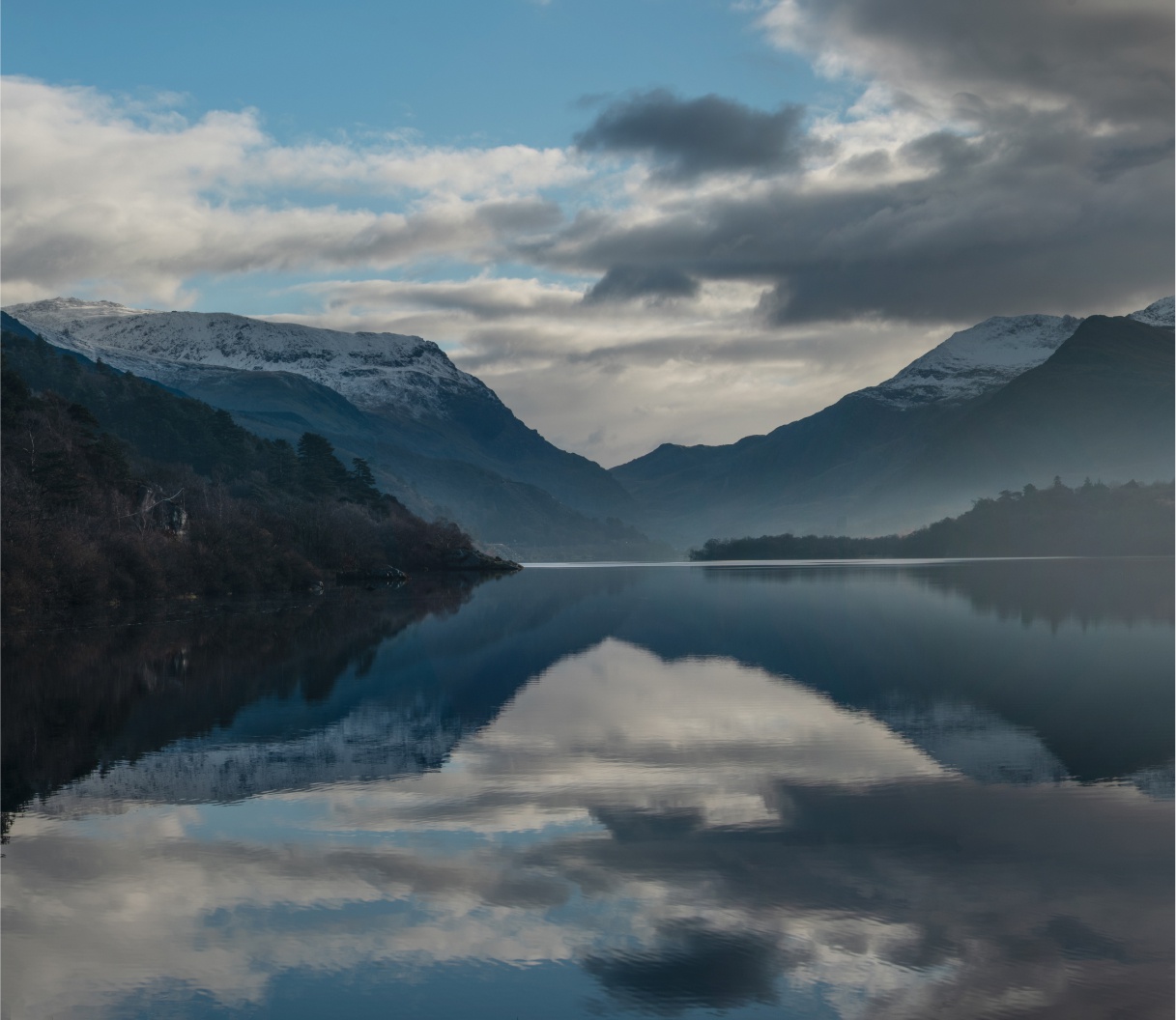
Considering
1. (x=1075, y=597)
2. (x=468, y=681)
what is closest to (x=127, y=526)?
(x=468, y=681)

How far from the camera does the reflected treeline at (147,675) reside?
28312 millimetres

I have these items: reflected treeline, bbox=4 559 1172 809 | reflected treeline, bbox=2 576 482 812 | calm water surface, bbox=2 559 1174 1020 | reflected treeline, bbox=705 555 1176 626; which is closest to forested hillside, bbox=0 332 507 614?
reflected treeline, bbox=2 576 482 812

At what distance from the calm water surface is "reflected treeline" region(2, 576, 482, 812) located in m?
0.28

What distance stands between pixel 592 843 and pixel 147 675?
29.6m

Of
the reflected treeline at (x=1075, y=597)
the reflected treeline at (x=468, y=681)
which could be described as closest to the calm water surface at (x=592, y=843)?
the reflected treeline at (x=468, y=681)

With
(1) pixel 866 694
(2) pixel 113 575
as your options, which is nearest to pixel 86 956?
(1) pixel 866 694

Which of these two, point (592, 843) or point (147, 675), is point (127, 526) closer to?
point (147, 675)

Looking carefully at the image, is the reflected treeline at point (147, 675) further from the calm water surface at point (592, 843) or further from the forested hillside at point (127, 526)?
the forested hillside at point (127, 526)

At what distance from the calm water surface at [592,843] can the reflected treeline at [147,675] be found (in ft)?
0.93

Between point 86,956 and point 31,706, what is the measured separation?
22.7 meters

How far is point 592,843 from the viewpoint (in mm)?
19453

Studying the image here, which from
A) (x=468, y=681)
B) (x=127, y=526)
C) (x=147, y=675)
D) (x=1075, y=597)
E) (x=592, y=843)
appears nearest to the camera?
(x=592, y=843)

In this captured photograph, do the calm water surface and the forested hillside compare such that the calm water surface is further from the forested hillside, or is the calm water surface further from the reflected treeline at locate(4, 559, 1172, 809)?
the forested hillside

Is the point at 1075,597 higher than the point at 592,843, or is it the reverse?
the point at 592,843
